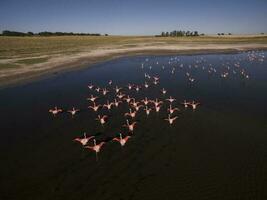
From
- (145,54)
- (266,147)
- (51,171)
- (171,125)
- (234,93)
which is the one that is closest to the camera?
(51,171)

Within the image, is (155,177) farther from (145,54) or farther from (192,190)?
(145,54)

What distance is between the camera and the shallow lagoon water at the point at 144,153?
12781 millimetres

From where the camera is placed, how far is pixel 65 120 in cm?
2198

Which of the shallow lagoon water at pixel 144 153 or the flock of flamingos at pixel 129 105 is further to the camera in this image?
the flock of flamingos at pixel 129 105

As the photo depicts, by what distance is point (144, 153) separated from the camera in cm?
1588

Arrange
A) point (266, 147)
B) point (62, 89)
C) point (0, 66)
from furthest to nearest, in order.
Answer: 1. point (0, 66)
2. point (62, 89)
3. point (266, 147)

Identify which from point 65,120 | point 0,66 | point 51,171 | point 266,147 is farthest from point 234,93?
point 0,66

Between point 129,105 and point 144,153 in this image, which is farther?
point 129,105

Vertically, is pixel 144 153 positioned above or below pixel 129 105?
above

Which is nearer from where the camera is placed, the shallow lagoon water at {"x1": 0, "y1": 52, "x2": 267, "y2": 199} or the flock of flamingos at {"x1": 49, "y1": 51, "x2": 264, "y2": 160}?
the shallow lagoon water at {"x1": 0, "y1": 52, "x2": 267, "y2": 199}

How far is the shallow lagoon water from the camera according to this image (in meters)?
12.8

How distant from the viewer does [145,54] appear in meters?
69.6

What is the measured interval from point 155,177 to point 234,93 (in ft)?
55.1

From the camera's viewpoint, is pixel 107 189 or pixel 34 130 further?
pixel 34 130
